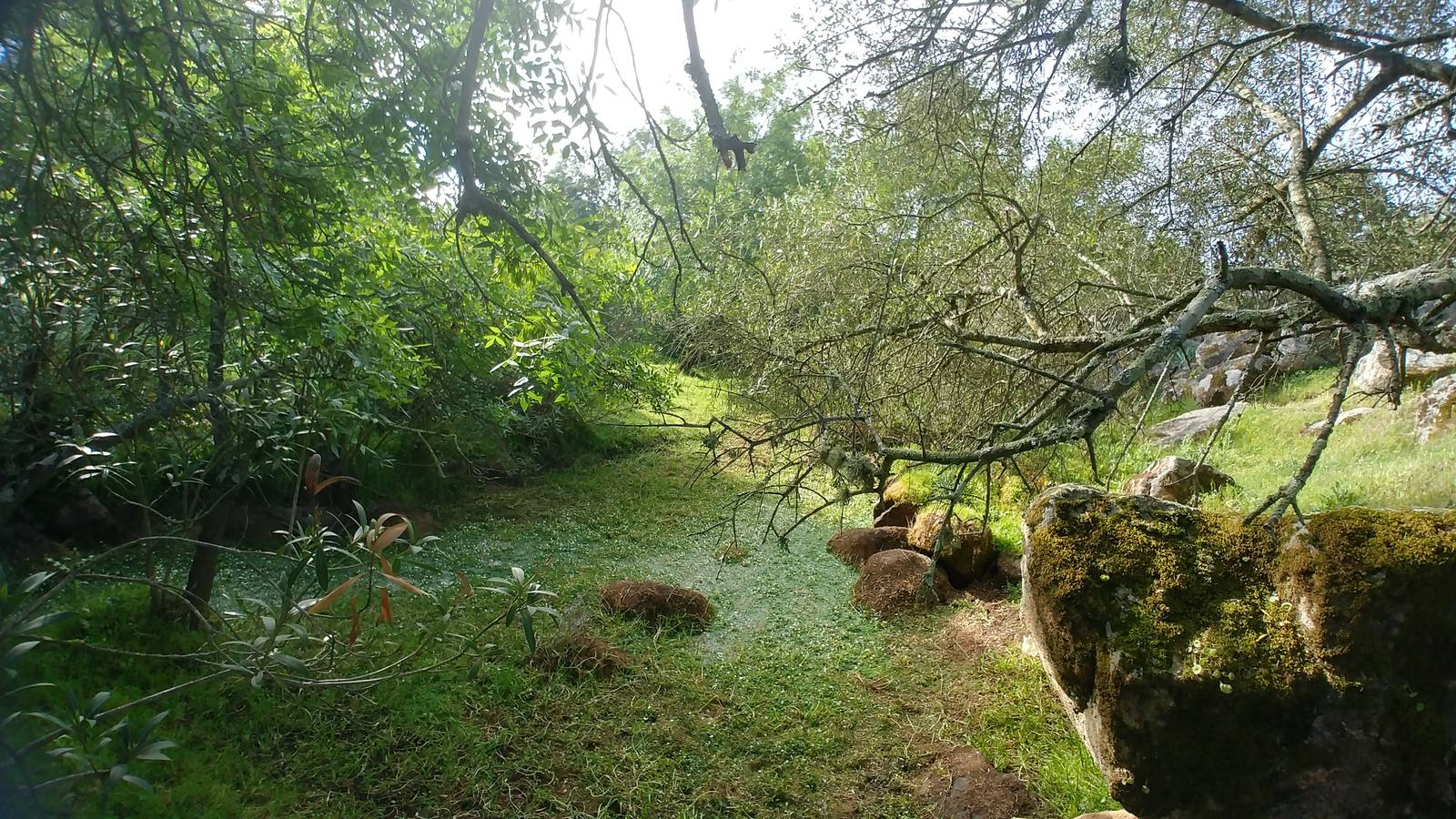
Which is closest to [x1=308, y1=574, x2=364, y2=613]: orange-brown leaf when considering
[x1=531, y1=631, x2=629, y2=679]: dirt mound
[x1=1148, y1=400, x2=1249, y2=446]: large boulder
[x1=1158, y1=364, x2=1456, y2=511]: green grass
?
[x1=531, y1=631, x2=629, y2=679]: dirt mound

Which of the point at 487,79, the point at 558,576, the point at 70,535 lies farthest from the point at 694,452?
Answer: the point at 487,79

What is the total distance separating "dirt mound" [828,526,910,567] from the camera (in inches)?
221

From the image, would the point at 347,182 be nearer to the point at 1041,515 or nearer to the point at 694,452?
the point at 1041,515

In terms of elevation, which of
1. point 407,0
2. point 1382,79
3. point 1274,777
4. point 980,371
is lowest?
point 1274,777

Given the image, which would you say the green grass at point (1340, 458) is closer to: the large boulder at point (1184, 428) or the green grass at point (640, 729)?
the large boulder at point (1184, 428)

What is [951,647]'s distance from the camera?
4.31m

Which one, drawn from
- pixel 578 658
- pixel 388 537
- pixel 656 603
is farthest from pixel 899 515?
pixel 388 537

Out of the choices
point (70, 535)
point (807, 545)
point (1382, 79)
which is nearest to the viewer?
point (1382, 79)

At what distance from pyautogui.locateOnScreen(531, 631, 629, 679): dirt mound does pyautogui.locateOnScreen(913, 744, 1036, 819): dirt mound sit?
5.07ft

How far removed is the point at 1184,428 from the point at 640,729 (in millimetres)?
5785

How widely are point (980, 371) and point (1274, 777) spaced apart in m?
2.38

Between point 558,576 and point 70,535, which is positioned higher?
point 70,535

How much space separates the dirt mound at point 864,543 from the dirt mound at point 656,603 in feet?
4.59

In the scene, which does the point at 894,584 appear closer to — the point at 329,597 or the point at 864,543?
the point at 864,543
